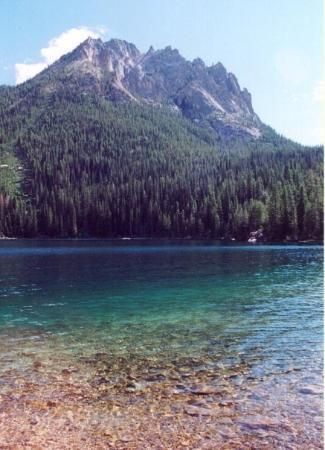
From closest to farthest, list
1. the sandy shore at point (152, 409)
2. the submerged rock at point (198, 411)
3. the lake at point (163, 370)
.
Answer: the sandy shore at point (152, 409), the lake at point (163, 370), the submerged rock at point (198, 411)

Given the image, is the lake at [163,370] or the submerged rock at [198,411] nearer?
the lake at [163,370]

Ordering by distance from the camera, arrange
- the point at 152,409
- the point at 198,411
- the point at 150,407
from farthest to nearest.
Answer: the point at 150,407
the point at 152,409
the point at 198,411

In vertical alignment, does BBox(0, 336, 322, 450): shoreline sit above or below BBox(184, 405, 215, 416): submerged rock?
below

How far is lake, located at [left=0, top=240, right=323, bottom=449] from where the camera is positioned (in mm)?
12984

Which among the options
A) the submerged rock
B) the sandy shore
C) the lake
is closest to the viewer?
the sandy shore

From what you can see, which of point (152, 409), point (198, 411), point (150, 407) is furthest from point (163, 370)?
point (198, 411)

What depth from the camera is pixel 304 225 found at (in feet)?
463

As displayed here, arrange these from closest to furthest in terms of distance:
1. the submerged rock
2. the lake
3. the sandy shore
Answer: the sandy shore, the lake, the submerged rock

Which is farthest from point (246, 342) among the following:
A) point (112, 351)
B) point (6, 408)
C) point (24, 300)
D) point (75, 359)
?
point (24, 300)

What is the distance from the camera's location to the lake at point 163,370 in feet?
42.6

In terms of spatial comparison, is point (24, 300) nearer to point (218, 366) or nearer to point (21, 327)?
point (21, 327)

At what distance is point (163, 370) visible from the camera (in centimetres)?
1897

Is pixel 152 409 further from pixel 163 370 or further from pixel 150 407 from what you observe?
pixel 163 370

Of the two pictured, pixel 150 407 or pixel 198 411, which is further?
pixel 150 407
